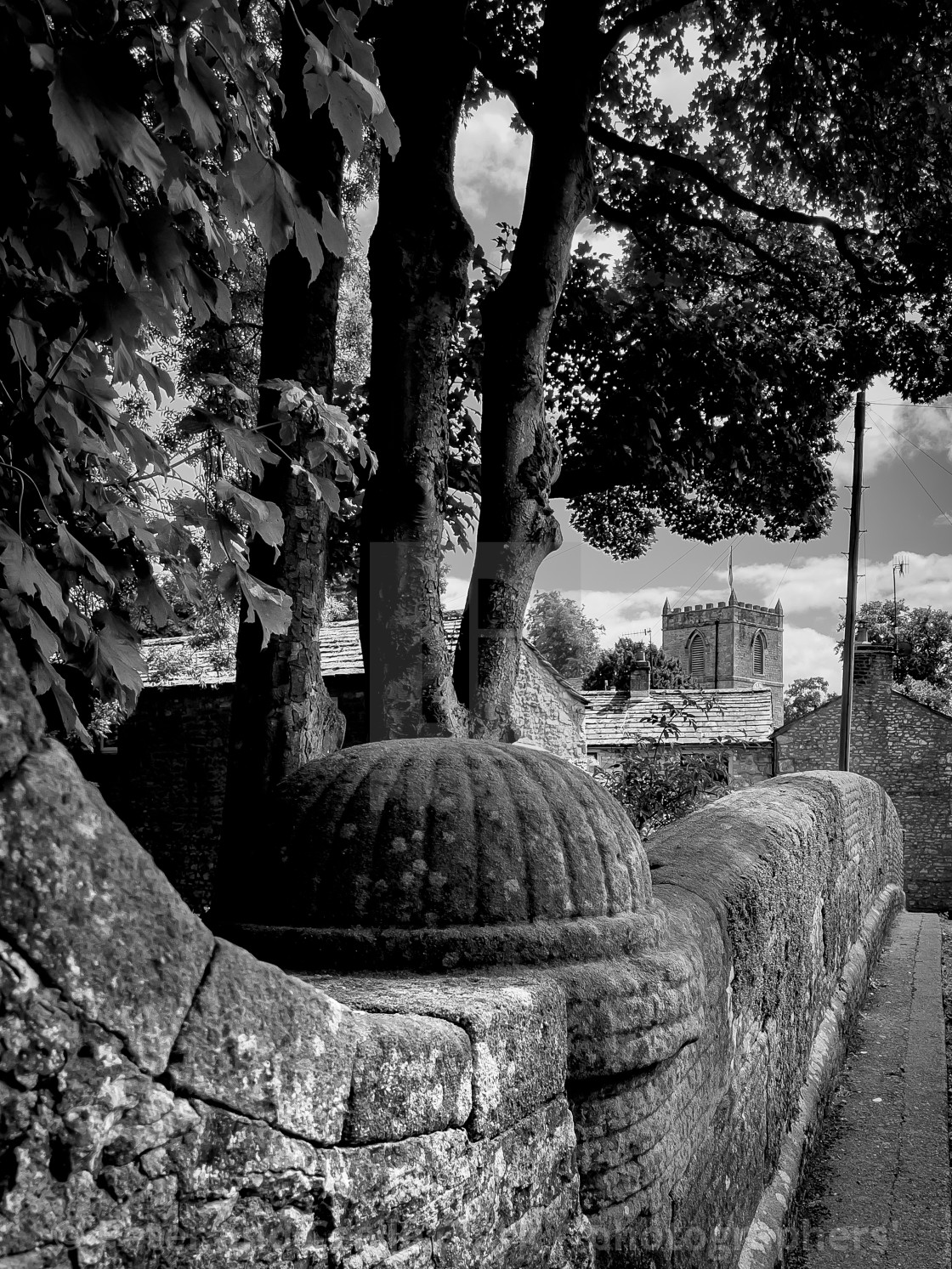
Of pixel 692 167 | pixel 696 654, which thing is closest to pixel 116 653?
pixel 692 167

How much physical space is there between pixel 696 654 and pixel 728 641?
3739mm

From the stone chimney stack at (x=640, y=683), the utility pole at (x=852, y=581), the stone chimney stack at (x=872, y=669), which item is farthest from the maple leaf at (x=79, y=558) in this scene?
the stone chimney stack at (x=640, y=683)

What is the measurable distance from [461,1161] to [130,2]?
9.49 ft

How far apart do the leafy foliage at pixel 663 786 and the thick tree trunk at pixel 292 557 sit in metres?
5.10

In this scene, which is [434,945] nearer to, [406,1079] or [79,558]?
[406,1079]

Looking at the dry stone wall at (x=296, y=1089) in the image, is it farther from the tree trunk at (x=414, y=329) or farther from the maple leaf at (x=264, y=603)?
the tree trunk at (x=414, y=329)

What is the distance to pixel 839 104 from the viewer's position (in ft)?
29.3

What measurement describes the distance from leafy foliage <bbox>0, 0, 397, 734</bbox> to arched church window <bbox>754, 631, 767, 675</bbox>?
3658 inches

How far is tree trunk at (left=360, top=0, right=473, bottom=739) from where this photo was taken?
18.8 feet

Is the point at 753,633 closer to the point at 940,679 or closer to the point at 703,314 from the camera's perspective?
the point at 940,679

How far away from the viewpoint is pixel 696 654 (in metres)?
92.8

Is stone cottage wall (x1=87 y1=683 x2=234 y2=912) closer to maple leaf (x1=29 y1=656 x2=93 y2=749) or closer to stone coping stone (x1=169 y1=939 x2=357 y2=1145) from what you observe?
maple leaf (x1=29 y1=656 x2=93 y2=749)

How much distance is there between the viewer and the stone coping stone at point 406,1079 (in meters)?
1.54

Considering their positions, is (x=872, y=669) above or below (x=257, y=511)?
below
